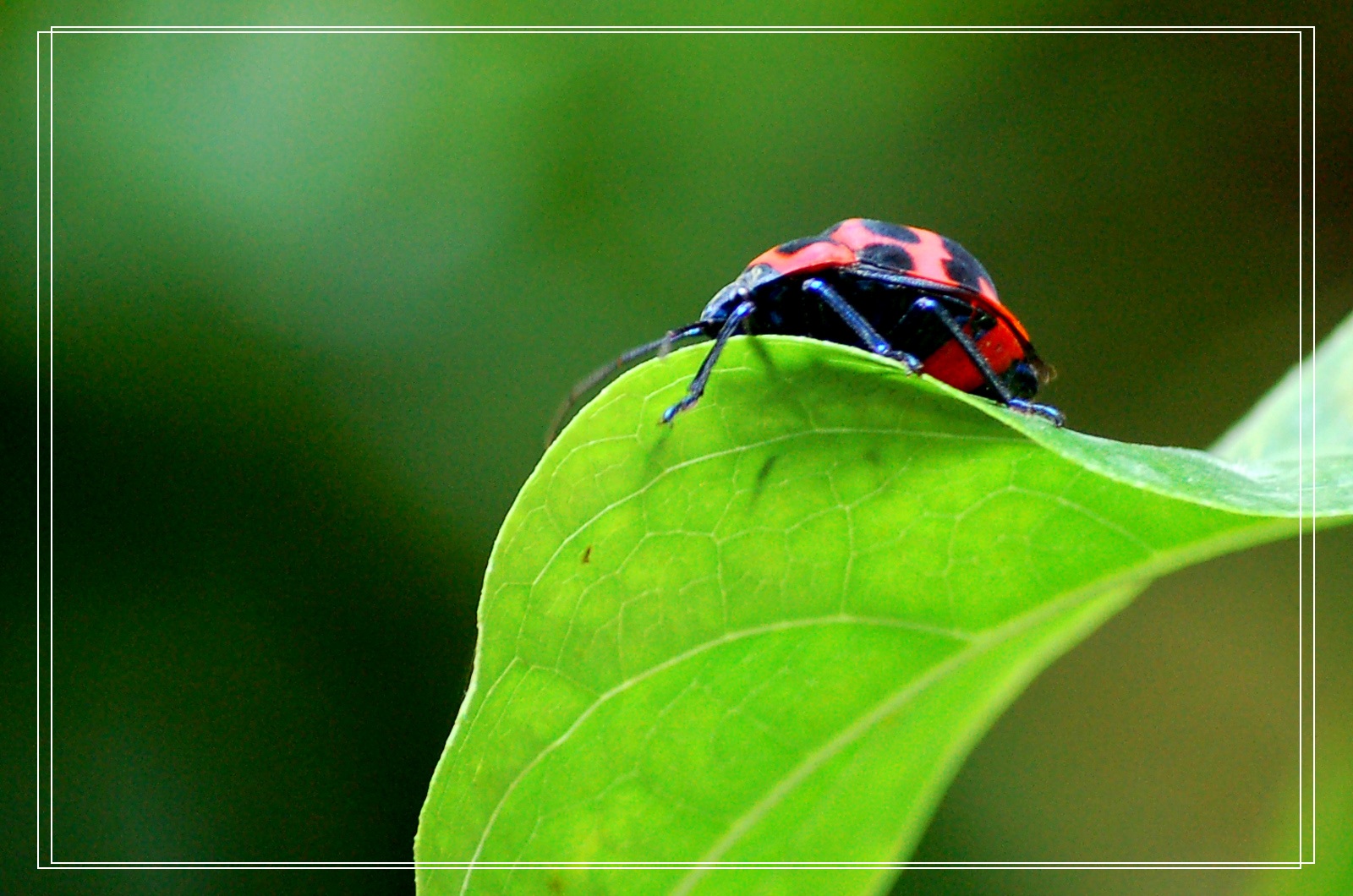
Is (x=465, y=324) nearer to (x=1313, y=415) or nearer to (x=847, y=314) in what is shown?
(x=847, y=314)

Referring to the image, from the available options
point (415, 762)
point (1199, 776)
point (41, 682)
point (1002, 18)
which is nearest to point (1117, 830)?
point (1199, 776)

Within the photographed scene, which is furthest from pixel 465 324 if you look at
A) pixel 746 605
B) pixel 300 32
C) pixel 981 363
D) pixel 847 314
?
pixel 746 605

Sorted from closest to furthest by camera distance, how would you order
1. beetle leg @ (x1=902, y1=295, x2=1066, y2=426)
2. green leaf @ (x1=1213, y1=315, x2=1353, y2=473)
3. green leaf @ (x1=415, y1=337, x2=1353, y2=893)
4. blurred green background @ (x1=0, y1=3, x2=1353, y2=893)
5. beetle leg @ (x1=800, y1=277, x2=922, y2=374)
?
green leaf @ (x1=415, y1=337, x2=1353, y2=893) < beetle leg @ (x1=902, y1=295, x2=1066, y2=426) < beetle leg @ (x1=800, y1=277, x2=922, y2=374) < green leaf @ (x1=1213, y1=315, x2=1353, y2=473) < blurred green background @ (x1=0, y1=3, x2=1353, y2=893)

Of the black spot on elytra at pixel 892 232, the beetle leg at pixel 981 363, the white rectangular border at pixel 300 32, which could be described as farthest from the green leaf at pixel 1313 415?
the white rectangular border at pixel 300 32

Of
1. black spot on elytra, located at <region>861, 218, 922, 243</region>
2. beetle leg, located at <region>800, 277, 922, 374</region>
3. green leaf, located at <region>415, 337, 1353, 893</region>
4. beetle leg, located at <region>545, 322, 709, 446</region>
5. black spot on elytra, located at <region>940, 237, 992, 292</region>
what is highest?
black spot on elytra, located at <region>861, 218, 922, 243</region>

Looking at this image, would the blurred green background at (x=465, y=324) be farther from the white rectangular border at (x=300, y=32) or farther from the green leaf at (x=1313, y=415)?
the green leaf at (x=1313, y=415)

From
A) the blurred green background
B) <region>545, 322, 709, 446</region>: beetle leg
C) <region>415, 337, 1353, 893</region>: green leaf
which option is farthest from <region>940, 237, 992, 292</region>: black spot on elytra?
the blurred green background

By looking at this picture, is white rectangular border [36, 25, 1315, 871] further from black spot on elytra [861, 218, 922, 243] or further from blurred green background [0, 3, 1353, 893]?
black spot on elytra [861, 218, 922, 243]
